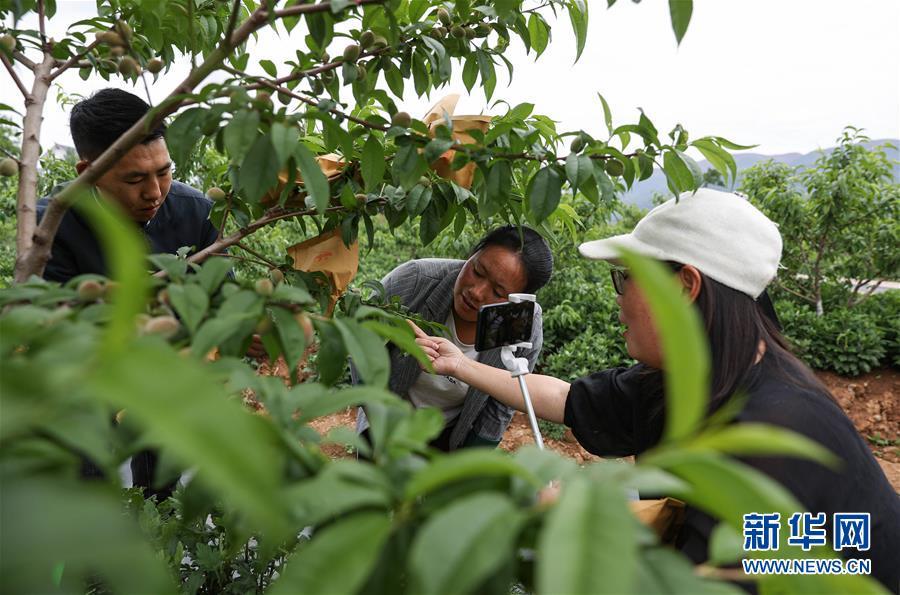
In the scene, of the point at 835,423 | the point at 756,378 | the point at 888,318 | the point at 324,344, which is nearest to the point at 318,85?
the point at 324,344

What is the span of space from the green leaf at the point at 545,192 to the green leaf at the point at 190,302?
0.60 meters

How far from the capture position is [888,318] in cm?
551

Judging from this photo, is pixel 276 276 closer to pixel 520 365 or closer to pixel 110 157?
pixel 110 157

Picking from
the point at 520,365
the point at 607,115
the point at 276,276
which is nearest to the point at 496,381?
the point at 520,365

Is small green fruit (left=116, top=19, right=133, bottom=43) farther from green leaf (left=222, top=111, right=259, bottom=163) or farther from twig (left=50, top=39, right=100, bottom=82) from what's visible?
green leaf (left=222, top=111, right=259, bottom=163)

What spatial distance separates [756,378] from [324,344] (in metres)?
0.83

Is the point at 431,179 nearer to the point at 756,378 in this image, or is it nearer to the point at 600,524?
the point at 756,378

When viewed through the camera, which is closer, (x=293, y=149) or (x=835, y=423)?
(x=293, y=149)

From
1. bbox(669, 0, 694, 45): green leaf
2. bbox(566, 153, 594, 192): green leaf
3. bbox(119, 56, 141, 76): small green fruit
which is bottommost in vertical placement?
bbox(566, 153, 594, 192): green leaf

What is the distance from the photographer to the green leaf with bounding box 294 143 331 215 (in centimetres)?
78

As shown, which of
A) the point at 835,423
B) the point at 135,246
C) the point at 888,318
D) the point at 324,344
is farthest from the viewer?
the point at 888,318

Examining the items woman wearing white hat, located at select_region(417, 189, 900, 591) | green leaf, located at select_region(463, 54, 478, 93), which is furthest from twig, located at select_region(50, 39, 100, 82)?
woman wearing white hat, located at select_region(417, 189, 900, 591)

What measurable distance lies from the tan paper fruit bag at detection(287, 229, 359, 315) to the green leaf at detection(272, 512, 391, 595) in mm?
857

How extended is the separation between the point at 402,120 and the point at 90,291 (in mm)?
613
